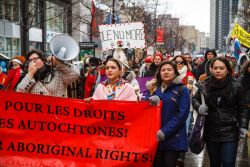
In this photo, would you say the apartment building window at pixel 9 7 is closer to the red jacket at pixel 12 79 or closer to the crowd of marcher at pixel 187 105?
the red jacket at pixel 12 79

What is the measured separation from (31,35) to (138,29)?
24506 millimetres

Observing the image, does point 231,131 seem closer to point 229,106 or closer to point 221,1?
point 229,106

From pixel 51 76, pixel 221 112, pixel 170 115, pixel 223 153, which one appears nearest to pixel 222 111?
pixel 221 112

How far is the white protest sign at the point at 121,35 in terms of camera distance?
38.8ft

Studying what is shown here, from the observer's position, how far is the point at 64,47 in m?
6.20

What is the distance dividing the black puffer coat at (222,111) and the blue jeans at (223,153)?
0.06 meters

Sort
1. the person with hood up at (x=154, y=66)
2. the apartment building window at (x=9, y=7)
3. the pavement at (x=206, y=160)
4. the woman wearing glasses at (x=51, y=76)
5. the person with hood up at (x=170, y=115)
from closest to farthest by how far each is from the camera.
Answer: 1. the person with hood up at (x=170, y=115)
2. the woman wearing glasses at (x=51, y=76)
3. the pavement at (x=206, y=160)
4. the person with hood up at (x=154, y=66)
5. the apartment building window at (x=9, y=7)

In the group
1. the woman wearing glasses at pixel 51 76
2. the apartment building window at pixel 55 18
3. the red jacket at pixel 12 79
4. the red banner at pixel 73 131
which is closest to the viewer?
the red banner at pixel 73 131

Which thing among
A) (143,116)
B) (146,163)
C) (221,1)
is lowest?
(146,163)

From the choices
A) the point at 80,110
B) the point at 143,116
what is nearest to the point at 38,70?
the point at 80,110

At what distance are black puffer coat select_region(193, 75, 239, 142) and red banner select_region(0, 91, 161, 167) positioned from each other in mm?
591

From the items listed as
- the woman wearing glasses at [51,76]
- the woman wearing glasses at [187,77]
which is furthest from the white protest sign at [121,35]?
the woman wearing glasses at [51,76]

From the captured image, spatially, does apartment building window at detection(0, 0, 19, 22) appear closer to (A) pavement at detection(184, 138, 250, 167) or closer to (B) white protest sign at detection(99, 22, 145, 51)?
(B) white protest sign at detection(99, 22, 145, 51)

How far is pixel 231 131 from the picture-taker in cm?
534
